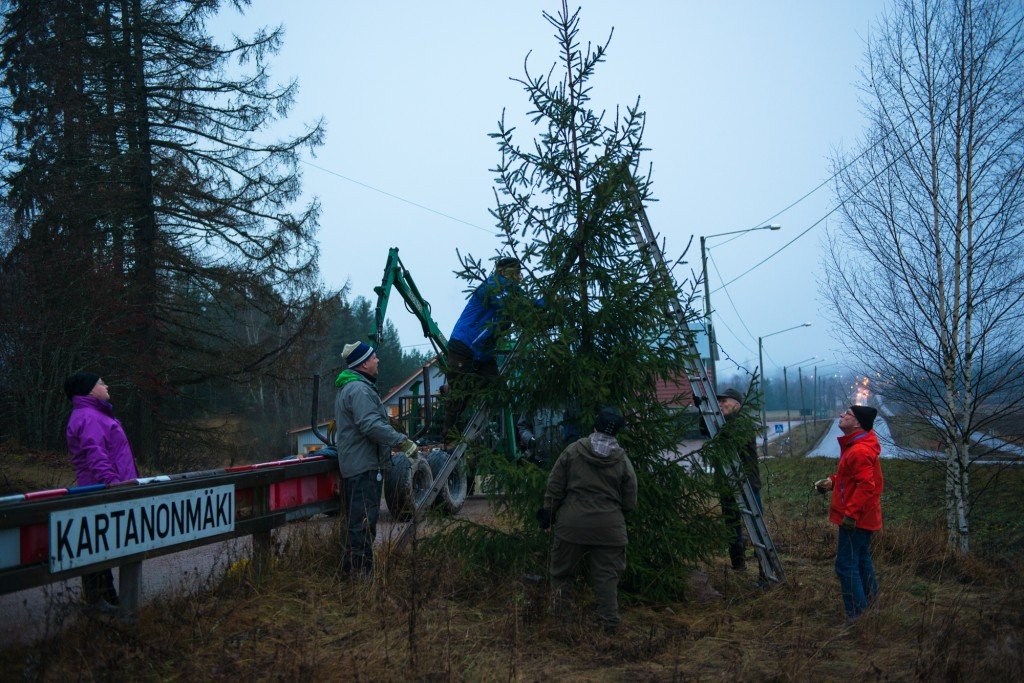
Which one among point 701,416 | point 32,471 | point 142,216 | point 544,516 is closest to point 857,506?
point 701,416

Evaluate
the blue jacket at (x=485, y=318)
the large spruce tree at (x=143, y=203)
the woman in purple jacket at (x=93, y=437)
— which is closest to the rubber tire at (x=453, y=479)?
the blue jacket at (x=485, y=318)

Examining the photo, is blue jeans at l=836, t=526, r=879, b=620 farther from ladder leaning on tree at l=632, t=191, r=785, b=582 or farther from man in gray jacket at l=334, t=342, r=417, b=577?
man in gray jacket at l=334, t=342, r=417, b=577

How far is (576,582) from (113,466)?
3662 mm

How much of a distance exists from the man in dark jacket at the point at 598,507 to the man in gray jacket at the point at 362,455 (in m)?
1.26

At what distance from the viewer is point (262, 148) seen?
20375mm

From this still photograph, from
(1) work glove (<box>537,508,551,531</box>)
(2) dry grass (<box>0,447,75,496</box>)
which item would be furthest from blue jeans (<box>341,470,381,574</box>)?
(2) dry grass (<box>0,447,75,496</box>)

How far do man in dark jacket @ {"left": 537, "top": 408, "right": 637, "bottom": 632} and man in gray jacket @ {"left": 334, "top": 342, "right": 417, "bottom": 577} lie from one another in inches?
49.5

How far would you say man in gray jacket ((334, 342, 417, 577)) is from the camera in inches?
235

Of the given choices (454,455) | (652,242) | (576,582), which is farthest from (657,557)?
(652,242)

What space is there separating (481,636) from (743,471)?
304 cm

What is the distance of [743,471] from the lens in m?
7.04

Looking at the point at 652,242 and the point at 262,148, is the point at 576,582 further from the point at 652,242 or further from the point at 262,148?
the point at 262,148

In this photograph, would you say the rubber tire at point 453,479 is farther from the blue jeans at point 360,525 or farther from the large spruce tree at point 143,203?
the large spruce tree at point 143,203

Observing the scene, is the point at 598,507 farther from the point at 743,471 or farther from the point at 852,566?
the point at 852,566
